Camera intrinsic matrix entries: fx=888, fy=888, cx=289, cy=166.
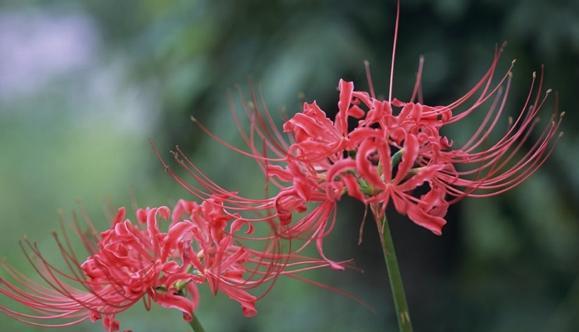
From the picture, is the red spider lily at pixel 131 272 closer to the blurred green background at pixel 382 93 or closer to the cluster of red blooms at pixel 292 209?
the cluster of red blooms at pixel 292 209

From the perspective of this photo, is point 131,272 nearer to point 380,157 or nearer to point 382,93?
point 380,157

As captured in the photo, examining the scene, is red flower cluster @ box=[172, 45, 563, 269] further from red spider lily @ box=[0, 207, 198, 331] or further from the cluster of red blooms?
red spider lily @ box=[0, 207, 198, 331]

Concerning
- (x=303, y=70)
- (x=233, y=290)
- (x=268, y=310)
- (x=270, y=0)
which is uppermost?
(x=270, y=0)

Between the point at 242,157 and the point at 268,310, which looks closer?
the point at 242,157

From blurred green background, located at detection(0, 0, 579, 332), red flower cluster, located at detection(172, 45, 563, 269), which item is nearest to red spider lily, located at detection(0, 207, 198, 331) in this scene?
red flower cluster, located at detection(172, 45, 563, 269)

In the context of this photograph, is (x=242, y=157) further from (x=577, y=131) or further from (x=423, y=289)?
(x=577, y=131)

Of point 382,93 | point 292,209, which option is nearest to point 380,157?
point 292,209

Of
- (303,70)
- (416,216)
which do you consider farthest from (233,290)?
(303,70)

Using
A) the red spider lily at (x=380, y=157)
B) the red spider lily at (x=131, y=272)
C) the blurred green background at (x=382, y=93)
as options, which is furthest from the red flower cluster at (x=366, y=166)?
the blurred green background at (x=382, y=93)

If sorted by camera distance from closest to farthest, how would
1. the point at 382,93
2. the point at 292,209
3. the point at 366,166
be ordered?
the point at 366,166
the point at 292,209
the point at 382,93

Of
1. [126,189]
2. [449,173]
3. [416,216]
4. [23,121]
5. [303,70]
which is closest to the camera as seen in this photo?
[416,216]

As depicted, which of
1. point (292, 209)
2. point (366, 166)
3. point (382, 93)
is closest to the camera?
point (366, 166)
